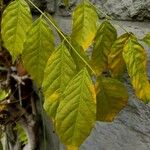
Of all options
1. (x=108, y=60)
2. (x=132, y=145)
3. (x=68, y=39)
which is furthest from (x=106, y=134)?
(x=68, y=39)

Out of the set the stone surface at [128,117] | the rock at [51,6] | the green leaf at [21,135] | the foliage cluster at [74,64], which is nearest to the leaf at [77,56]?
the foliage cluster at [74,64]

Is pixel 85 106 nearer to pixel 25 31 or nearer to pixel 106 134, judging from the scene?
pixel 25 31

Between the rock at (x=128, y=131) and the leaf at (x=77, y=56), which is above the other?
the leaf at (x=77, y=56)

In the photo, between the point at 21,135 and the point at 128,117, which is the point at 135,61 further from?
the point at 21,135

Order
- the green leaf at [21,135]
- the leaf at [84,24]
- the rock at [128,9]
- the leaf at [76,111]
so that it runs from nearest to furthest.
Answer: the leaf at [76,111] < the leaf at [84,24] < the rock at [128,9] < the green leaf at [21,135]

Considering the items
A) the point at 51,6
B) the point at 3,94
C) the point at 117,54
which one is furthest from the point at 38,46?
the point at 3,94

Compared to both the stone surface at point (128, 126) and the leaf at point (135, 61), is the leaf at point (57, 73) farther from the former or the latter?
the stone surface at point (128, 126)

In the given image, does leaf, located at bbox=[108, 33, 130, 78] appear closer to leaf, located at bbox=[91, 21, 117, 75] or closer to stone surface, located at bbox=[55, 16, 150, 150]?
leaf, located at bbox=[91, 21, 117, 75]

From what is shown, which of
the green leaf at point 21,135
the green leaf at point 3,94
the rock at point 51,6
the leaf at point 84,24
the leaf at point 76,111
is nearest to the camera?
the leaf at point 76,111
